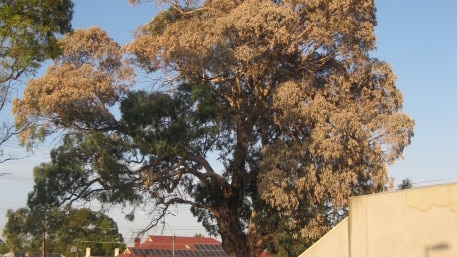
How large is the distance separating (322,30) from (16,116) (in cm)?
1139

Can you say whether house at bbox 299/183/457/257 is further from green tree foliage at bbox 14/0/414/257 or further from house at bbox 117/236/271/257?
house at bbox 117/236/271/257

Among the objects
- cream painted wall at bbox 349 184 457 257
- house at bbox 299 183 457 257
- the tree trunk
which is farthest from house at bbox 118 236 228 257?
cream painted wall at bbox 349 184 457 257

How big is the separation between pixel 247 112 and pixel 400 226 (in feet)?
41.1

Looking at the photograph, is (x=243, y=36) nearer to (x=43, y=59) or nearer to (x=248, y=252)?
(x=248, y=252)

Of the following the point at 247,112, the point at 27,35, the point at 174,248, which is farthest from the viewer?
the point at 174,248

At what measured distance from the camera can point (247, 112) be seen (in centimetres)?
2591

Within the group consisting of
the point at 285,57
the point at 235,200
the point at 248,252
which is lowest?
the point at 248,252

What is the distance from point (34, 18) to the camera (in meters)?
13.5

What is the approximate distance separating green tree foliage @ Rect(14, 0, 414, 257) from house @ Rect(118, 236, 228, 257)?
19.0m

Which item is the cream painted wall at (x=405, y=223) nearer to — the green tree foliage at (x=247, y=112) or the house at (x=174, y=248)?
the green tree foliage at (x=247, y=112)

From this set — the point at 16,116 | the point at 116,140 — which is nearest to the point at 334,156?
the point at 116,140

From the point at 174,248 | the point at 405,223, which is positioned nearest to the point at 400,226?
the point at 405,223

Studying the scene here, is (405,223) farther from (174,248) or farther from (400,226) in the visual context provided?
(174,248)

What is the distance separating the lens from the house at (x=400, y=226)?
42.2 ft
